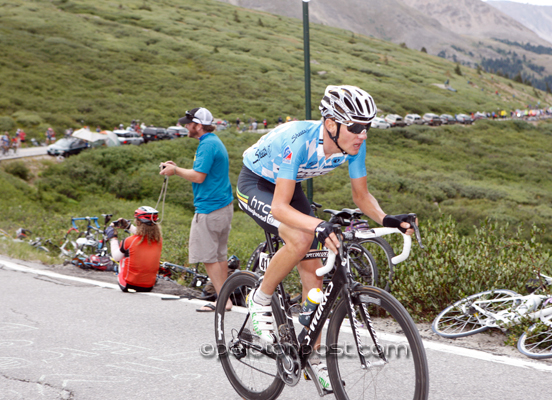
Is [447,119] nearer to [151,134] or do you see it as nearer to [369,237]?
[151,134]

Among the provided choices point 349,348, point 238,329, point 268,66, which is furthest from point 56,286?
point 268,66

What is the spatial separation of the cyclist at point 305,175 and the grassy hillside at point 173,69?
164 ft

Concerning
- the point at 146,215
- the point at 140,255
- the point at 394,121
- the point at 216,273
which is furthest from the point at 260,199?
the point at 394,121

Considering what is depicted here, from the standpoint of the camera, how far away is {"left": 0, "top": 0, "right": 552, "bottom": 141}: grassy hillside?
2457 inches

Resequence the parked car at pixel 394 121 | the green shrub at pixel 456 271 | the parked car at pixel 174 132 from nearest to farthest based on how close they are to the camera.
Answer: the green shrub at pixel 456 271 < the parked car at pixel 174 132 < the parked car at pixel 394 121

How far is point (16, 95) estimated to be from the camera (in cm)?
5759

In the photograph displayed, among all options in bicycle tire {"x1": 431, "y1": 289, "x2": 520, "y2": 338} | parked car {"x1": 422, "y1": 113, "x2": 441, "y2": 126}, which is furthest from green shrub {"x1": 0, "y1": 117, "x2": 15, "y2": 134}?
parked car {"x1": 422, "y1": 113, "x2": 441, "y2": 126}

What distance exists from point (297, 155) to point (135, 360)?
2.34m

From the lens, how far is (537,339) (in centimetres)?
404

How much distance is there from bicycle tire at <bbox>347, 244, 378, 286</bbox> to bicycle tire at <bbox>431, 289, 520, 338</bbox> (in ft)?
4.42

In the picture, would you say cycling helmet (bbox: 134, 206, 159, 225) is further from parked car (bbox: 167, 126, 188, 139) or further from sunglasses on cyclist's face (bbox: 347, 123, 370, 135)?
parked car (bbox: 167, 126, 188, 139)

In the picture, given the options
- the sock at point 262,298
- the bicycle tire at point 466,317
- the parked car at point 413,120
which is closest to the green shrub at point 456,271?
the bicycle tire at point 466,317

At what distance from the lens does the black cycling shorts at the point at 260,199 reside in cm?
337

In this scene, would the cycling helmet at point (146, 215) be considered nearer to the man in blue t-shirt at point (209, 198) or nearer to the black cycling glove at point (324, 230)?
the man in blue t-shirt at point (209, 198)
